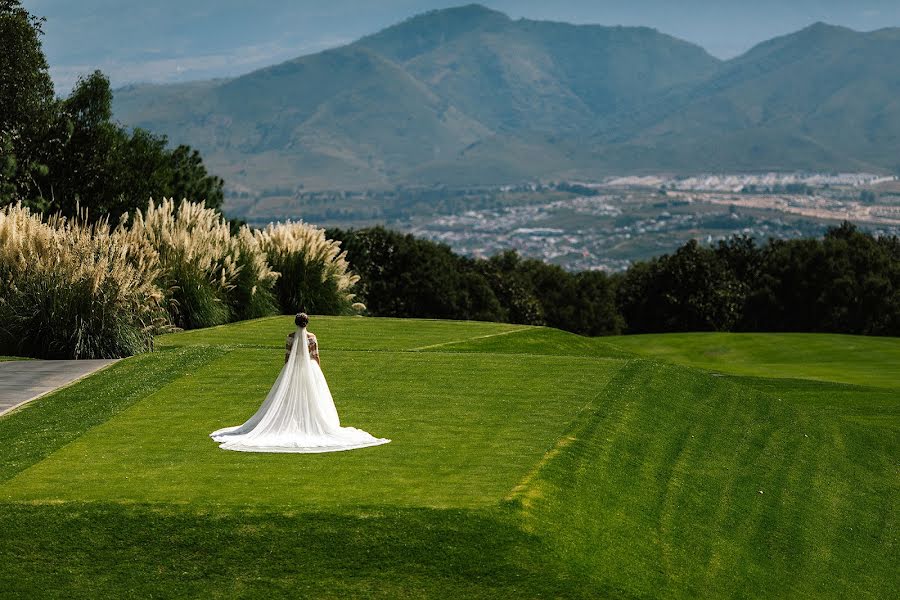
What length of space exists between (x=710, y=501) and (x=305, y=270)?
18.9 meters

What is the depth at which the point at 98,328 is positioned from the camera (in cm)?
2442

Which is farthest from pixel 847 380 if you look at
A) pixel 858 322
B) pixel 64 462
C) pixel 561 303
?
pixel 561 303

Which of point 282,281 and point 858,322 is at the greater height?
point 282,281

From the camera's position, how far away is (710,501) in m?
16.8

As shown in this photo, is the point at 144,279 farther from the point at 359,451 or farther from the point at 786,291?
the point at 786,291

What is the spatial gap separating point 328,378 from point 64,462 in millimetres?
6066

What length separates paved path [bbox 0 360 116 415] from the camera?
19.8 m

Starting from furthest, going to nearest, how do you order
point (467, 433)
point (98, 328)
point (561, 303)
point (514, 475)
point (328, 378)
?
1. point (561, 303)
2. point (98, 328)
3. point (328, 378)
4. point (467, 433)
5. point (514, 475)

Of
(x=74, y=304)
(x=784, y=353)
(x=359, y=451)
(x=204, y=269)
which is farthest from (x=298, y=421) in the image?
(x=784, y=353)

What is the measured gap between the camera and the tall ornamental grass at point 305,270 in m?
33.6

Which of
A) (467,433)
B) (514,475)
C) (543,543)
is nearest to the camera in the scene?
(543,543)

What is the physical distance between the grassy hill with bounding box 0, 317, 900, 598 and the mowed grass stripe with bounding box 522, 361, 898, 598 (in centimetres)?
4

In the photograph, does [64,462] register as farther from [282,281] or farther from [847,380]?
[847,380]

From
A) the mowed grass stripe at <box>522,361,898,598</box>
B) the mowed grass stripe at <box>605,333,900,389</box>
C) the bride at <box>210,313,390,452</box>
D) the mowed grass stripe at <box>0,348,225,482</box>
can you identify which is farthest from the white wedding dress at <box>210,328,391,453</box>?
the mowed grass stripe at <box>605,333,900,389</box>
